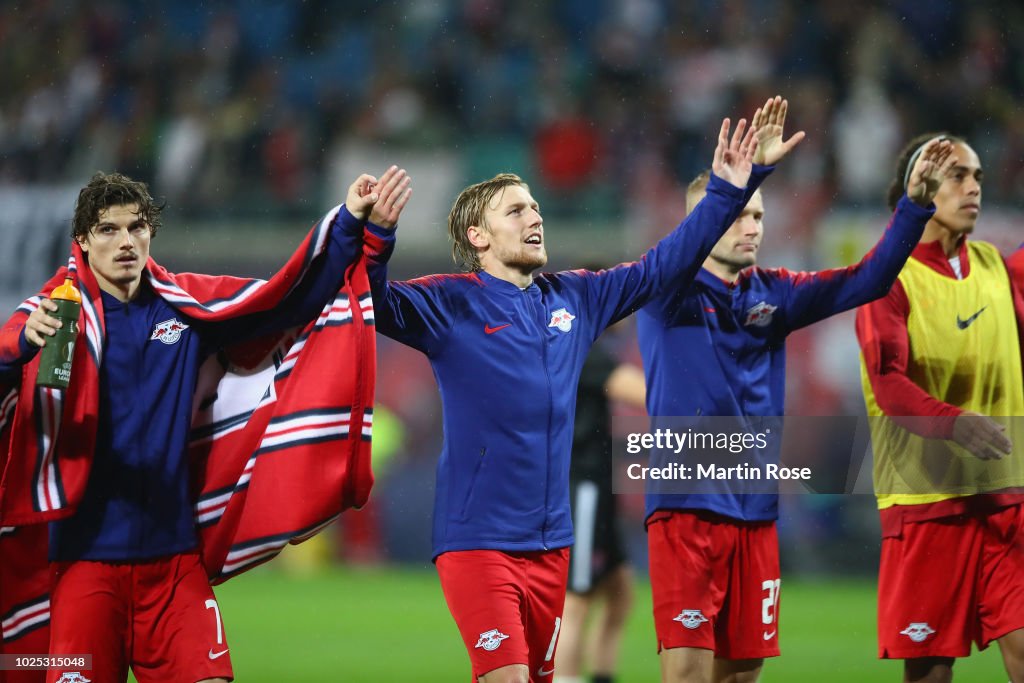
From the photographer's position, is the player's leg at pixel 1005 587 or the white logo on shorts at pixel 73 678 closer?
the white logo on shorts at pixel 73 678

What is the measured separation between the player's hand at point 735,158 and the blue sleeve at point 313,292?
55.2 inches

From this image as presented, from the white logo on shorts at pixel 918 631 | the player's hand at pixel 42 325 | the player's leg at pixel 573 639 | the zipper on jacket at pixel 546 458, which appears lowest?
the player's leg at pixel 573 639

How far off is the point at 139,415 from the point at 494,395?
1210mm

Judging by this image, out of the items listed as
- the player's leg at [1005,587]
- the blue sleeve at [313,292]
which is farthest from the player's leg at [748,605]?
the blue sleeve at [313,292]

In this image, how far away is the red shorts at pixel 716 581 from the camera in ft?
16.1

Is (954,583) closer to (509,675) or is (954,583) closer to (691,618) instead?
(691,618)

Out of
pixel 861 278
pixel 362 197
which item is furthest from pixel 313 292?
pixel 861 278

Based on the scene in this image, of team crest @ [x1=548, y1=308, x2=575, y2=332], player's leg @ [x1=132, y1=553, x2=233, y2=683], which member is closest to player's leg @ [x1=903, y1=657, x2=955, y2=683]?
team crest @ [x1=548, y1=308, x2=575, y2=332]

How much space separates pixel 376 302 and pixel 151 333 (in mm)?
802

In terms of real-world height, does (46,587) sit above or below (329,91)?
below

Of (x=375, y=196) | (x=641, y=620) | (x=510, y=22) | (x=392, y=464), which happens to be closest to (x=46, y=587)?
(x=375, y=196)

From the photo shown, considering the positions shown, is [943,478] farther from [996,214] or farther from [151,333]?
[996,214]

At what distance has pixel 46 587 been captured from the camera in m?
4.59

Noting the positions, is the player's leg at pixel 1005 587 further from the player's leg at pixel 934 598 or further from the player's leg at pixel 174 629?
the player's leg at pixel 174 629
